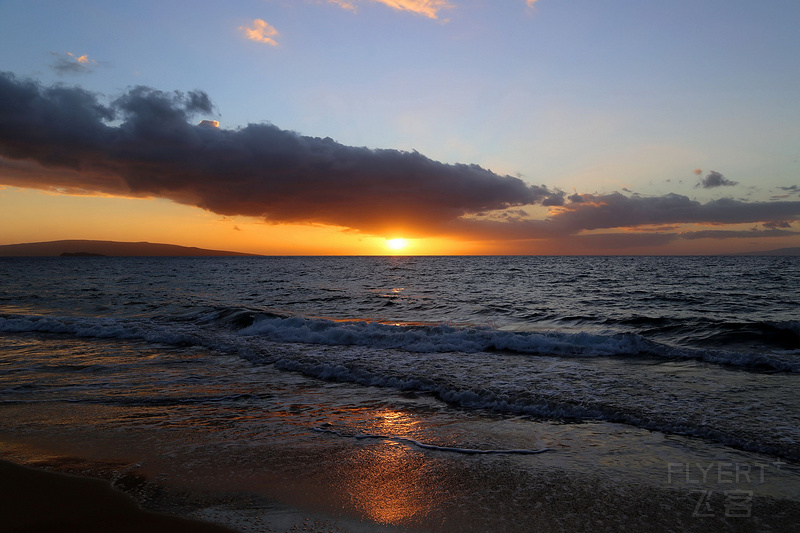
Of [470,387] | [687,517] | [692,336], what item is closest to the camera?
[687,517]

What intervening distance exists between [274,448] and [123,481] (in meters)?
1.93

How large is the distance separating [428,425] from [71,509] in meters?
4.99

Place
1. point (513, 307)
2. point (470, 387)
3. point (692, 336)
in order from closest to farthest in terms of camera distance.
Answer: point (470, 387) → point (692, 336) → point (513, 307)

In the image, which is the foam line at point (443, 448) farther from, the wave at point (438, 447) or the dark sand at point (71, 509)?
the dark sand at point (71, 509)

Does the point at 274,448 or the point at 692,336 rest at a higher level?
the point at 274,448

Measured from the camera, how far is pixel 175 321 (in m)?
22.9

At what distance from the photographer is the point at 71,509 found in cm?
477

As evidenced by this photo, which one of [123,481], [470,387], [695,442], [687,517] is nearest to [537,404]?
[470,387]

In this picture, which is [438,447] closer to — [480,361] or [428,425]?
[428,425]

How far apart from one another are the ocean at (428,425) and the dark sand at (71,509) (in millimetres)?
243

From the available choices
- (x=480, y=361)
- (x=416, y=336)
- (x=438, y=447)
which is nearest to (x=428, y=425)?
(x=438, y=447)

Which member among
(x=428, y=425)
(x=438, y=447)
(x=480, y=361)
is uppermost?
(x=438, y=447)

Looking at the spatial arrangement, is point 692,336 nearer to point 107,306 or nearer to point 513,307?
point 513,307

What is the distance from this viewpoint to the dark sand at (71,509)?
4410 millimetres
